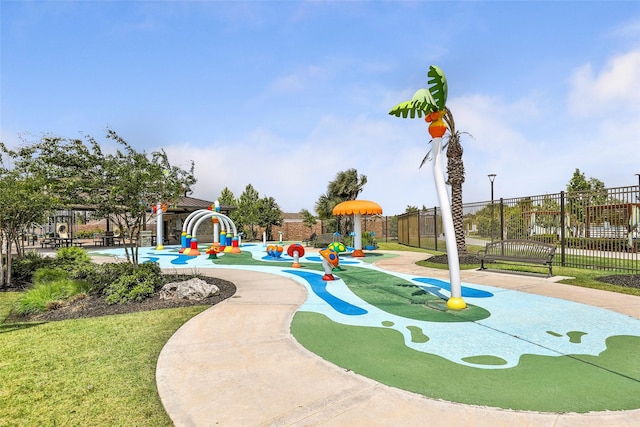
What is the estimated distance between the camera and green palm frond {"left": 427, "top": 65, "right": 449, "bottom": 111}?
604 cm

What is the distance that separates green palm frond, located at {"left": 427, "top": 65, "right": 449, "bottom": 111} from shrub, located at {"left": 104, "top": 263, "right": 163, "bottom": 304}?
24.4ft

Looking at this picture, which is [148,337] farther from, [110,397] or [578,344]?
[578,344]

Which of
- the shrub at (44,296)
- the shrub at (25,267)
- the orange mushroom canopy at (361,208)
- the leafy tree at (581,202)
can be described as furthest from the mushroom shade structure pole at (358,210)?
the shrub at (25,267)

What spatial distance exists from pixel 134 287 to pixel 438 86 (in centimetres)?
782

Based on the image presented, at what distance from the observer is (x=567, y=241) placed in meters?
13.4

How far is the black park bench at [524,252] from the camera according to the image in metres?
9.34

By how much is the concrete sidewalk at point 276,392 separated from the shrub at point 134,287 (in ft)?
8.61

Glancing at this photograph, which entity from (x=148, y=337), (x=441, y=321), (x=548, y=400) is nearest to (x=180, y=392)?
(x=148, y=337)

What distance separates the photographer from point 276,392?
3.24 m

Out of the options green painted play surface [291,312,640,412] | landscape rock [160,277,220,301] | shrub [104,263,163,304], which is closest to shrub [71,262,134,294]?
shrub [104,263,163,304]

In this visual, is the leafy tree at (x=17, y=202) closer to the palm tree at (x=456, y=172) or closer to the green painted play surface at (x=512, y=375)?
the green painted play surface at (x=512, y=375)

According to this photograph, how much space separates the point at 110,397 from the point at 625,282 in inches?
440

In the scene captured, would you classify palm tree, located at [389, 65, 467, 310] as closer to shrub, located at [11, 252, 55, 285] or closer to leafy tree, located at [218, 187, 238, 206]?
shrub, located at [11, 252, 55, 285]

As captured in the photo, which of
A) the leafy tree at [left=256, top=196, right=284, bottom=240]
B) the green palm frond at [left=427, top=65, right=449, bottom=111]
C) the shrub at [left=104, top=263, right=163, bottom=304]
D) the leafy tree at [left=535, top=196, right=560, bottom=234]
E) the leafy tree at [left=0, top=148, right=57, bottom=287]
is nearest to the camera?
the green palm frond at [left=427, top=65, right=449, bottom=111]
